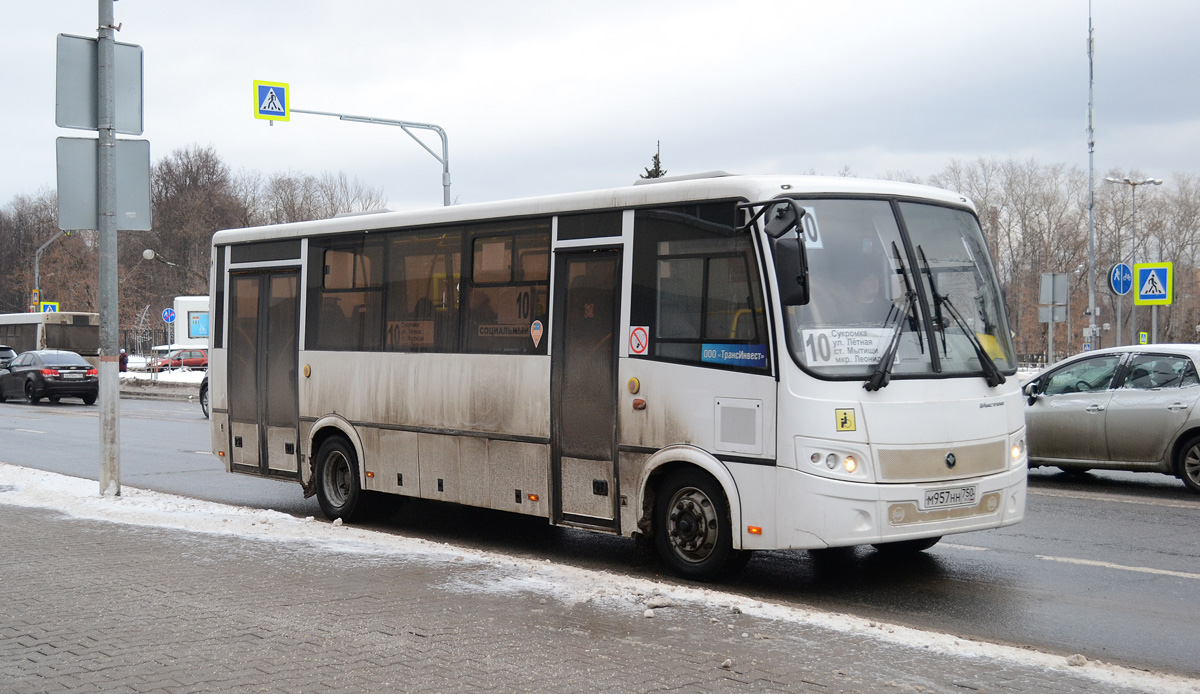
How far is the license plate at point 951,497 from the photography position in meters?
7.58

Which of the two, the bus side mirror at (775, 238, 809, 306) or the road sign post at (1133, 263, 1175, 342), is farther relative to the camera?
the road sign post at (1133, 263, 1175, 342)

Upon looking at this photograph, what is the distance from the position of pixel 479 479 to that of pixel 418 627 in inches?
136

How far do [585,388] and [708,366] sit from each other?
4.06 ft

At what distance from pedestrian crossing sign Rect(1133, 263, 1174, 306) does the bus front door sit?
1925cm

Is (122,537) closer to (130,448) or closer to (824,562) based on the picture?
(824,562)

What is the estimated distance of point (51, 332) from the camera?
49.4m

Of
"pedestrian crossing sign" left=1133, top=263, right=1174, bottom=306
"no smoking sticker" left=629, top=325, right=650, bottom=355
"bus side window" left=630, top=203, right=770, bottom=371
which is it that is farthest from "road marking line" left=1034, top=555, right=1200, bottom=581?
"pedestrian crossing sign" left=1133, top=263, right=1174, bottom=306

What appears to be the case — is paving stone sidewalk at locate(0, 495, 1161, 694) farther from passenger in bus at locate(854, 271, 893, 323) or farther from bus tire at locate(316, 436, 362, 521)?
bus tire at locate(316, 436, 362, 521)

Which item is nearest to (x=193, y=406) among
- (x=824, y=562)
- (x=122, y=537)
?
(x=122, y=537)

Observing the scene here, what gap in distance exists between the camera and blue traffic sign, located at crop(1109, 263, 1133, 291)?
78.6ft

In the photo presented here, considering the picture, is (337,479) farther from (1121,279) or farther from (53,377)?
(53,377)

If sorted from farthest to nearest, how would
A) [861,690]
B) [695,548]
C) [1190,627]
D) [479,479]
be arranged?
[479,479], [695,548], [1190,627], [861,690]

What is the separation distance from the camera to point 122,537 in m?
9.69

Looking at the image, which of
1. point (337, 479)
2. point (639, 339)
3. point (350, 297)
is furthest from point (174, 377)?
point (639, 339)
